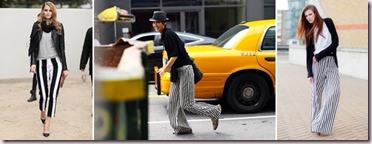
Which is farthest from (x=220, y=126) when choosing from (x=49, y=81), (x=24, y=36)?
(x=24, y=36)

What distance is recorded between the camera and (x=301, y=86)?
4.54 m

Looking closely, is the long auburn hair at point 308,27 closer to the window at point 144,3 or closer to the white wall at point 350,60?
the white wall at point 350,60

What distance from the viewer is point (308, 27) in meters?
4.40

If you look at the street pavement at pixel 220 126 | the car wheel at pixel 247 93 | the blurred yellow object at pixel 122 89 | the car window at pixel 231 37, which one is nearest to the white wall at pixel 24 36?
the blurred yellow object at pixel 122 89

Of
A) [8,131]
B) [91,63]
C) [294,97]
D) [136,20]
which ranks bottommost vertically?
[8,131]

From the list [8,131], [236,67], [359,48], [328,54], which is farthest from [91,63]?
[359,48]

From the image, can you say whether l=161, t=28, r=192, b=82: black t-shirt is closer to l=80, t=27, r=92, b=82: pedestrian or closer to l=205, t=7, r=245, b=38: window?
l=205, t=7, r=245, b=38: window

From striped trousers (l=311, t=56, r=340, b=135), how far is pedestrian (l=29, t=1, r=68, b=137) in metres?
2.32

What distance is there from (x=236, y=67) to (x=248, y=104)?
380 millimetres

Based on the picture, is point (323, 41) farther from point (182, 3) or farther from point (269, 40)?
point (182, 3)

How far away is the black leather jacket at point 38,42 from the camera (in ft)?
14.6

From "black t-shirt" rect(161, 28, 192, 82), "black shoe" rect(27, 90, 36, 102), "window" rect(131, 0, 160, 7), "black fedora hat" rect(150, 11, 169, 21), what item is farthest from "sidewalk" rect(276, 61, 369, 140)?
"black shoe" rect(27, 90, 36, 102)

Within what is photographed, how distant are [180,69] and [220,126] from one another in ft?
2.16

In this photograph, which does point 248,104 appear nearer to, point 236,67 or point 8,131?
point 236,67
